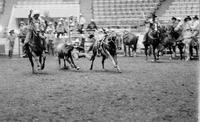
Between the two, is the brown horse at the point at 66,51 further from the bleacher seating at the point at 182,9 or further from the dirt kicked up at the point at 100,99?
the bleacher seating at the point at 182,9

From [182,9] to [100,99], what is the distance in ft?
81.8

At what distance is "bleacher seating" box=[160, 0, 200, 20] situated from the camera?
1221 inches

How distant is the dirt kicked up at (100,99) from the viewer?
6289mm

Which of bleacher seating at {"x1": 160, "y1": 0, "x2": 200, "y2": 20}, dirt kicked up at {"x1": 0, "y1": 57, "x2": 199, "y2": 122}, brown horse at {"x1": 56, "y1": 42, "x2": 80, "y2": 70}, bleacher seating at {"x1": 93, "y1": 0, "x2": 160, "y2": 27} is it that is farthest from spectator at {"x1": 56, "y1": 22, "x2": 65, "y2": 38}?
dirt kicked up at {"x1": 0, "y1": 57, "x2": 199, "y2": 122}

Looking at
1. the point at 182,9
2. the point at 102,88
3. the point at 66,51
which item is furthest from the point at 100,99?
the point at 182,9

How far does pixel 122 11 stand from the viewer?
110 ft

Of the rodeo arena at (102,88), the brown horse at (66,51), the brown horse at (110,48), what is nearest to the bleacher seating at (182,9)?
the rodeo arena at (102,88)

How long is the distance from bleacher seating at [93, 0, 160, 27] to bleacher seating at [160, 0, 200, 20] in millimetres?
1756

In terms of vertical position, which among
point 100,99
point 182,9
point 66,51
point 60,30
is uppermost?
point 182,9

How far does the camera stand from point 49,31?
86.6 feet

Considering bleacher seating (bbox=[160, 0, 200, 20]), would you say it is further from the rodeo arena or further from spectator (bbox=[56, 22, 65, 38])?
spectator (bbox=[56, 22, 65, 38])

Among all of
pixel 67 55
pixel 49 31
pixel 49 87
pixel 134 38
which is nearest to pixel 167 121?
pixel 49 87

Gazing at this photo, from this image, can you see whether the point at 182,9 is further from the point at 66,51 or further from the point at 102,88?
the point at 102,88

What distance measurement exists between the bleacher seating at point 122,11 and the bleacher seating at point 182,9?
1.76m
